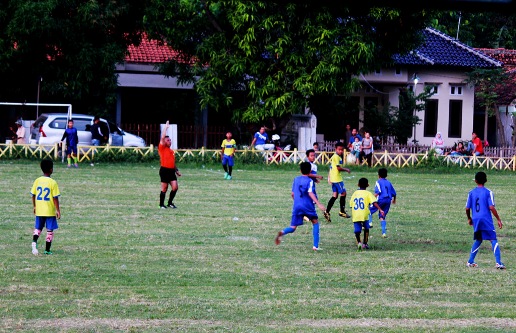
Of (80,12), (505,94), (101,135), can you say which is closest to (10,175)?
(101,135)

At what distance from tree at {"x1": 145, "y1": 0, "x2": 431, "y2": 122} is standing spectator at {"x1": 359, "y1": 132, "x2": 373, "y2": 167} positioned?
2199 millimetres

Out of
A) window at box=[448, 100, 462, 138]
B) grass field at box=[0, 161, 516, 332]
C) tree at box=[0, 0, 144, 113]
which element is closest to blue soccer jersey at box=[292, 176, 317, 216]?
grass field at box=[0, 161, 516, 332]

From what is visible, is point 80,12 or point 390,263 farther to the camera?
point 80,12

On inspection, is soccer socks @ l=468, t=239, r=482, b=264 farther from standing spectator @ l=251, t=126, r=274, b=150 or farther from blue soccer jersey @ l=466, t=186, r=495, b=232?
standing spectator @ l=251, t=126, r=274, b=150

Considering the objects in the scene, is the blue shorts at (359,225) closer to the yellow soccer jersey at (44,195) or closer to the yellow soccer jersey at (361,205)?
the yellow soccer jersey at (361,205)

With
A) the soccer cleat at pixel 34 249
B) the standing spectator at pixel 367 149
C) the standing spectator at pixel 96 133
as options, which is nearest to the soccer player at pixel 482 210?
the soccer cleat at pixel 34 249

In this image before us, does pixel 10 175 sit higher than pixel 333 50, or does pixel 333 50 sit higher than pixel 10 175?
pixel 333 50

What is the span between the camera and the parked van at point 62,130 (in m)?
36.2

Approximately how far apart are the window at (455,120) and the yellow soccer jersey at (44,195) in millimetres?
36807

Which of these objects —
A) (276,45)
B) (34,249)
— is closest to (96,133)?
(276,45)

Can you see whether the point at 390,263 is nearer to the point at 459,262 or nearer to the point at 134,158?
the point at 459,262

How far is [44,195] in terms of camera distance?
13320 mm

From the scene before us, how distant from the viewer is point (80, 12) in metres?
37.2

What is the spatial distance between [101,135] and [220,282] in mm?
24499
